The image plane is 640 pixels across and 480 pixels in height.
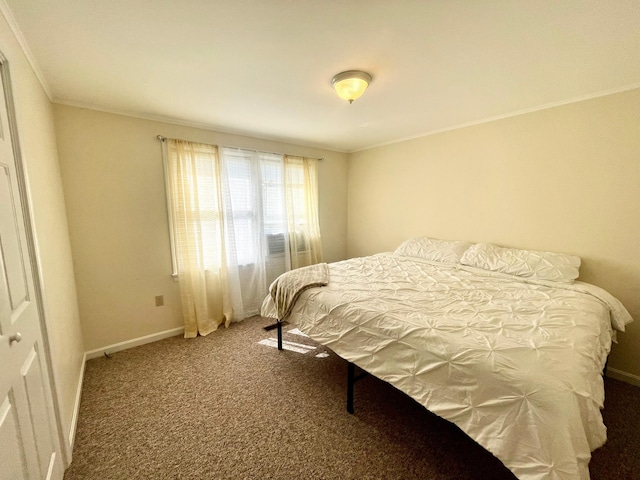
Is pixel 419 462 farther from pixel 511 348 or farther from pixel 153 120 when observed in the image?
pixel 153 120

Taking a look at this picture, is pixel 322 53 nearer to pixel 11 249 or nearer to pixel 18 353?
pixel 11 249

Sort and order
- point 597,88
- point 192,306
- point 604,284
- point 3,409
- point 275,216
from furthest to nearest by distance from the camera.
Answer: point 275,216 → point 192,306 → point 604,284 → point 597,88 → point 3,409

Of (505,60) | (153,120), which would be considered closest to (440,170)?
(505,60)

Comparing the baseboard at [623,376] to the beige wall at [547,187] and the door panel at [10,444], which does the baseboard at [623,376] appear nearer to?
the beige wall at [547,187]

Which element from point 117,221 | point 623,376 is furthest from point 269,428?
A: point 623,376

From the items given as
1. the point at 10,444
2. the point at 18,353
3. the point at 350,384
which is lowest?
the point at 350,384

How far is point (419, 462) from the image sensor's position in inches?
56.1

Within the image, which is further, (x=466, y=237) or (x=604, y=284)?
(x=466, y=237)

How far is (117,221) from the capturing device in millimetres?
2500

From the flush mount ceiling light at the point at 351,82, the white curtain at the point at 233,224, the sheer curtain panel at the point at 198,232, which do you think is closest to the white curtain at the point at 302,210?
the white curtain at the point at 233,224

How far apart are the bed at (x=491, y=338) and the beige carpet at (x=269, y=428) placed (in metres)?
0.42

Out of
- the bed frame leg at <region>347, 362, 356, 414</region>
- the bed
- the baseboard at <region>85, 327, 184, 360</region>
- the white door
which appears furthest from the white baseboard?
the bed frame leg at <region>347, 362, 356, 414</region>

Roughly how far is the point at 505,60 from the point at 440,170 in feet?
5.27

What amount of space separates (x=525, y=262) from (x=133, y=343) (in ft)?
12.5
